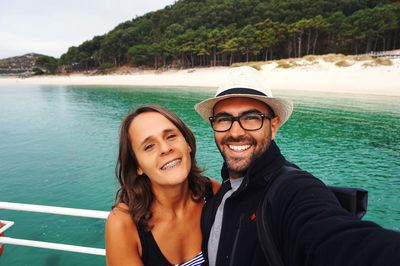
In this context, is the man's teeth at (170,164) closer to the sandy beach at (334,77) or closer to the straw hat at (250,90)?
the straw hat at (250,90)

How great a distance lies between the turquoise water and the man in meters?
5.07

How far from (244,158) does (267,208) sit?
510 millimetres

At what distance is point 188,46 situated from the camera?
70.9 meters

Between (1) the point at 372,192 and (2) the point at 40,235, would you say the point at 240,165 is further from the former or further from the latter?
(1) the point at 372,192

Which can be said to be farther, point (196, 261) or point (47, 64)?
point (47, 64)

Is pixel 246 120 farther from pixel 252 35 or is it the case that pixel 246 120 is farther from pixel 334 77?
pixel 252 35

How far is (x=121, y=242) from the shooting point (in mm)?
1656

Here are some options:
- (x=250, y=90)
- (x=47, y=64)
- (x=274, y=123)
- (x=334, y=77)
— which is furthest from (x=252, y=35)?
(x=47, y=64)

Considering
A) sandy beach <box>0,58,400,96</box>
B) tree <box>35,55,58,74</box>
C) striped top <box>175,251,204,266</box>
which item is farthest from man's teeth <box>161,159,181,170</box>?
tree <box>35,55,58,74</box>

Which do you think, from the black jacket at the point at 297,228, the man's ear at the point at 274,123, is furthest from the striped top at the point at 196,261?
the man's ear at the point at 274,123

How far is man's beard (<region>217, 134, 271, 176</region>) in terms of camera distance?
5.91 feet

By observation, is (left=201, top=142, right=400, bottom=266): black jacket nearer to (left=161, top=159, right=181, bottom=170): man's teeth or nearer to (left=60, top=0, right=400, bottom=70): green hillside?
(left=161, top=159, right=181, bottom=170): man's teeth

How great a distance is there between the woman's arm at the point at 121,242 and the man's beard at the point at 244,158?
2.59 ft

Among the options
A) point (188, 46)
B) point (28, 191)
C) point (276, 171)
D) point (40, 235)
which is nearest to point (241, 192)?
point (276, 171)
